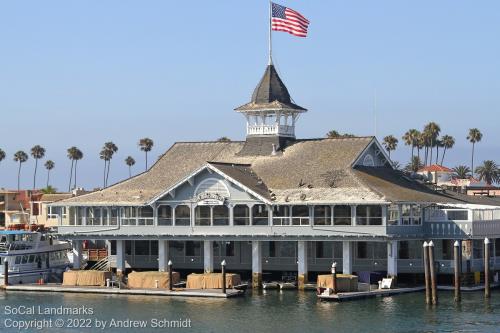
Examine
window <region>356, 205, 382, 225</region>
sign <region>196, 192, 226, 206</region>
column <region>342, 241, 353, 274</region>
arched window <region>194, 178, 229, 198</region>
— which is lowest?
column <region>342, 241, 353, 274</region>

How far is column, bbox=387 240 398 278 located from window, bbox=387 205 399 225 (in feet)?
4.27

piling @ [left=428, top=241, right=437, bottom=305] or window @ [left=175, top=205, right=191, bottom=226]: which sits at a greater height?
window @ [left=175, top=205, right=191, bottom=226]

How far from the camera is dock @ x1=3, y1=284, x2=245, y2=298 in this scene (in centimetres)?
8250

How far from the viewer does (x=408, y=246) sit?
288 ft

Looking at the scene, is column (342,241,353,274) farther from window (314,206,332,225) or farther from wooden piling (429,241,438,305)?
wooden piling (429,241,438,305)

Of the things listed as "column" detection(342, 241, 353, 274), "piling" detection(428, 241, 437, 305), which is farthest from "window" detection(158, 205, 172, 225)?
"piling" detection(428, 241, 437, 305)

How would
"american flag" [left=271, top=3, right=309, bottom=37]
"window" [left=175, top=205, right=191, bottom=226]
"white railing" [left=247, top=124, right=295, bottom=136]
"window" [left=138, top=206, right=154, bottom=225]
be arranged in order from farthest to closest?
1. "white railing" [left=247, top=124, right=295, bottom=136]
2. "american flag" [left=271, top=3, right=309, bottom=37]
3. "window" [left=138, top=206, right=154, bottom=225]
4. "window" [left=175, top=205, right=191, bottom=226]

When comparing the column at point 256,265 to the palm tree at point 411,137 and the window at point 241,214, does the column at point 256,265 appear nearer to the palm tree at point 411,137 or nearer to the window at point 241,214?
the window at point 241,214

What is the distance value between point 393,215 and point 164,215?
672 inches

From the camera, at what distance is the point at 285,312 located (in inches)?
2985

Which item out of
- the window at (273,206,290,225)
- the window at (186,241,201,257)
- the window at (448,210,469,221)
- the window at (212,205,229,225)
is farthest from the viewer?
the window at (186,241,201,257)

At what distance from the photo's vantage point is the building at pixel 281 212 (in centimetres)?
8594

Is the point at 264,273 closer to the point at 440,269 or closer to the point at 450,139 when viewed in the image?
the point at 440,269

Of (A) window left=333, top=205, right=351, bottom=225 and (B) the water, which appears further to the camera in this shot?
(A) window left=333, top=205, right=351, bottom=225
